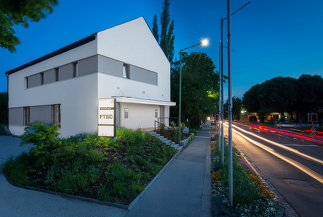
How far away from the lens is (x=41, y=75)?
Answer: 1369 centimetres

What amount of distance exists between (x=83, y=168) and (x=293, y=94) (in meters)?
44.7

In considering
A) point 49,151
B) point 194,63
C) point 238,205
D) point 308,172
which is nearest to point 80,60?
point 49,151

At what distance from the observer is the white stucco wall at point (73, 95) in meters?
10.0

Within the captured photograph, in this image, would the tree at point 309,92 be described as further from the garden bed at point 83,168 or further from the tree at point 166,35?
the garden bed at point 83,168

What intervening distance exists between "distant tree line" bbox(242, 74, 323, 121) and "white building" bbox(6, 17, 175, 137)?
34789 millimetres

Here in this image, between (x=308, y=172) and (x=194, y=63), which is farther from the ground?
(x=194, y=63)

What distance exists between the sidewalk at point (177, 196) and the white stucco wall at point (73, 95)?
6426 millimetres

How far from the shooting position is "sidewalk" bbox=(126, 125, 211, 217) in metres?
3.63

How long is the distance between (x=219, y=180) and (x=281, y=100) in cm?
4096

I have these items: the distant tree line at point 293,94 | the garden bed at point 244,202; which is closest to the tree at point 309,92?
the distant tree line at point 293,94

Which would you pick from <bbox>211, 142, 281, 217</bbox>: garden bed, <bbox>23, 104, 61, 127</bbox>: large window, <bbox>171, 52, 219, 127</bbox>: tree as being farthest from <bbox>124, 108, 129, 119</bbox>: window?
<bbox>171, 52, 219, 127</bbox>: tree

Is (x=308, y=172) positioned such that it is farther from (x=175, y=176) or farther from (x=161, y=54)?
(x=161, y=54)

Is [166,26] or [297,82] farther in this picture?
[297,82]

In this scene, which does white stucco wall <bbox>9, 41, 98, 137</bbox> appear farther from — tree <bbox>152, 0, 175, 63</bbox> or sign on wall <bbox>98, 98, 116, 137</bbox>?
tree <bbox>152, 0, 175, 63</bbox>
